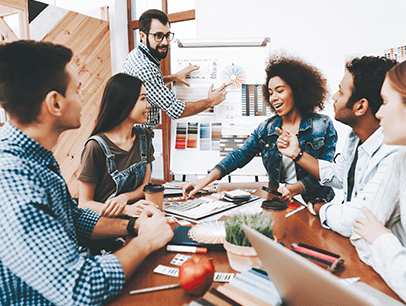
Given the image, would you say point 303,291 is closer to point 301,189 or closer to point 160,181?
point 301,189

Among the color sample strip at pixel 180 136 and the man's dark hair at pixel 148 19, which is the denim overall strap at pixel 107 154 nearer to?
the color sample strip at pixel 180 136

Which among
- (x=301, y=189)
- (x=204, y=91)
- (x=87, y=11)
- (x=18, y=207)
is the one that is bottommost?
(x=301, y=189)

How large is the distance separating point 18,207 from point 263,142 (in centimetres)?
161

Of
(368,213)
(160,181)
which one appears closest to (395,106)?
(368,213)

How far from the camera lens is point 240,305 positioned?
52 cm

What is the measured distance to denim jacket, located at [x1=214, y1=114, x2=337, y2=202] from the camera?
5.94ft

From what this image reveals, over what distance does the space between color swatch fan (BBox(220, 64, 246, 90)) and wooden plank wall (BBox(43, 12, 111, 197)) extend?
6.41ft

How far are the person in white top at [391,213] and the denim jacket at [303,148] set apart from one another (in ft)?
2.70

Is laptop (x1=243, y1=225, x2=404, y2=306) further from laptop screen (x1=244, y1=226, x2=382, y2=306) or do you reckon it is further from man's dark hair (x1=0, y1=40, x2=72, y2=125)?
man's dark hair (x1=0, y1=40, x2=72, y2=125)

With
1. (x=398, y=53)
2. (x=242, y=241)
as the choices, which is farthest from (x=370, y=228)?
(x=398, y=53)

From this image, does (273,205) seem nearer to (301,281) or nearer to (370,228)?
(370,228)

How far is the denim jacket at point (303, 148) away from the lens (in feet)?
5.94

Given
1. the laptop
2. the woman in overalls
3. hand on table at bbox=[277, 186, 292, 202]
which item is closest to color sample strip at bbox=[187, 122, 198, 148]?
the woman in overalls

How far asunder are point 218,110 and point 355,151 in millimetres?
1217
